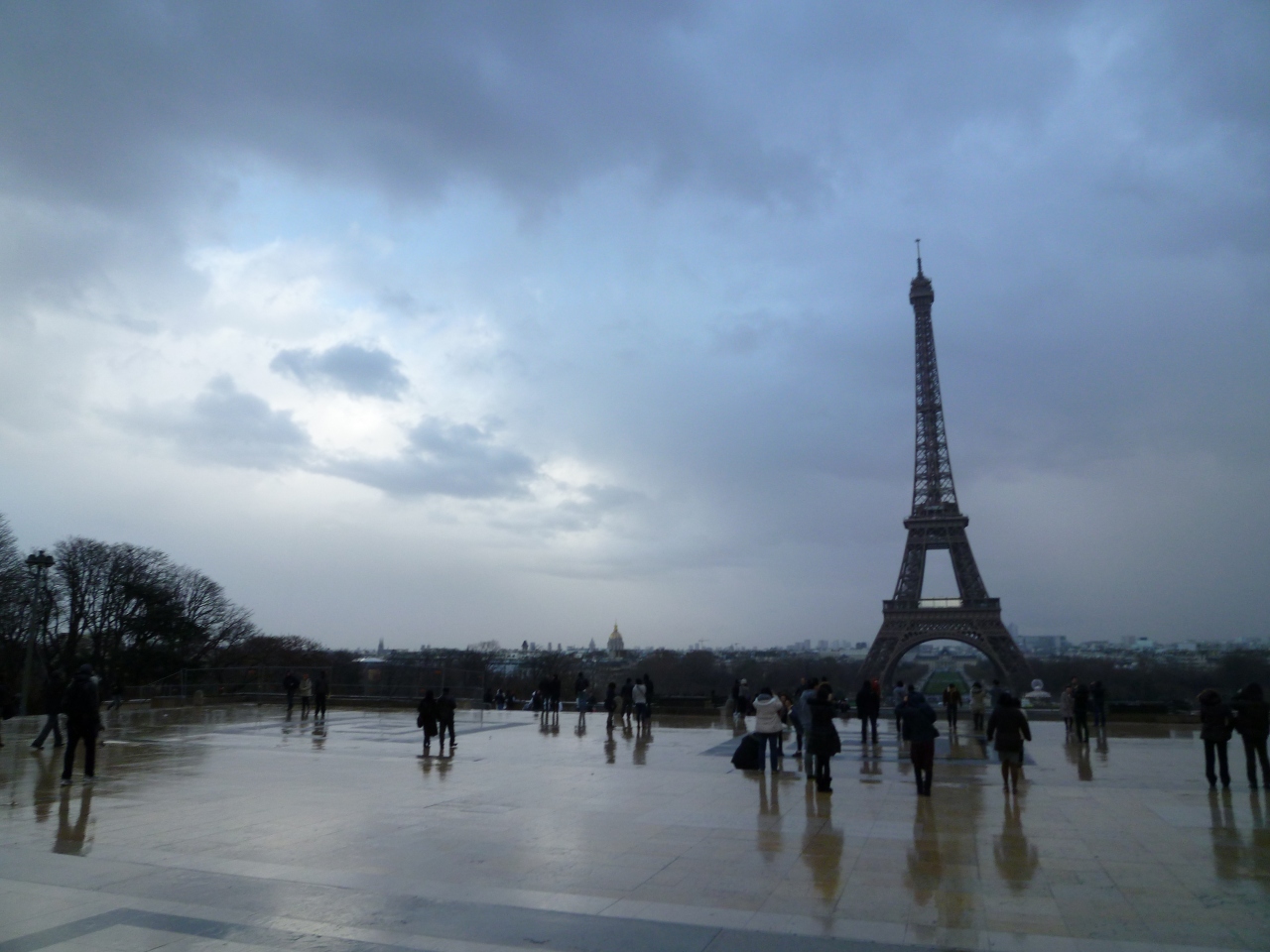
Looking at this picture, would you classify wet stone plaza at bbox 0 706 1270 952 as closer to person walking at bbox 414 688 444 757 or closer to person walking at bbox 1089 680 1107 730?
person walking at bbox 414 688 444 757

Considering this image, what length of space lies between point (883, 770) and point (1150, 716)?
1464 centimetres

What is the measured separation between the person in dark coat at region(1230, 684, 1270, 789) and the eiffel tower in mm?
49216

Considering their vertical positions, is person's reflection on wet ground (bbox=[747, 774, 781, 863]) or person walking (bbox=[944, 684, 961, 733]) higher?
person walking (bbox=[944, 684, 961, 733])

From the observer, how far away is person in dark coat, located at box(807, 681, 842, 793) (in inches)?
463

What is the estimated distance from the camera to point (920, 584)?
218 feet

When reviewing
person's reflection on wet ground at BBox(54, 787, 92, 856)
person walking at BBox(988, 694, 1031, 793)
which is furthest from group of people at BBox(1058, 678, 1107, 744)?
person's reflection on wet ground at BBox(54, 787, 92, 856)

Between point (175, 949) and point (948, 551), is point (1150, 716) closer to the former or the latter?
point (175, 949)

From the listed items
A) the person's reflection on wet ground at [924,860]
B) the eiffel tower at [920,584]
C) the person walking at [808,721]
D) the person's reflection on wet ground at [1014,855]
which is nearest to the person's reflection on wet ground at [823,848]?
the person's reflection on wet ground at [924,860]

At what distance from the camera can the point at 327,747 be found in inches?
664

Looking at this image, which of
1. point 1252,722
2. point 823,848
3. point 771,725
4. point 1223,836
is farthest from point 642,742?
point 1223,836

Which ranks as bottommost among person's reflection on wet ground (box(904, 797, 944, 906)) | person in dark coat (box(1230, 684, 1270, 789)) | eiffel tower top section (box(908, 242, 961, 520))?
person's reflection on wet ground (box(904, 797, 944, 906))

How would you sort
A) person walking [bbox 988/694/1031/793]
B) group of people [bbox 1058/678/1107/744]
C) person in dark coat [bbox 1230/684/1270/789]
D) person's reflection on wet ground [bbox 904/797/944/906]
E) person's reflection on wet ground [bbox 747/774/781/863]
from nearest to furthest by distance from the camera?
person's reflection on wet ground [bbox 904/797/944/906] < person's reflection on wet ground [bbox 747/774/781/863] < person in dark coat [bbox 1230/684/1270/789] < person walking [bbox 988/694/1031/793] < group of people [bbox 1058/678/1107/744]

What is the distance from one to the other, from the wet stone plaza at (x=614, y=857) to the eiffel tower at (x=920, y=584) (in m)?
49.5

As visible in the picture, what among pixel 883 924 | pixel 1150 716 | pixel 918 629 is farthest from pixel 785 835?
pixel 918 629
